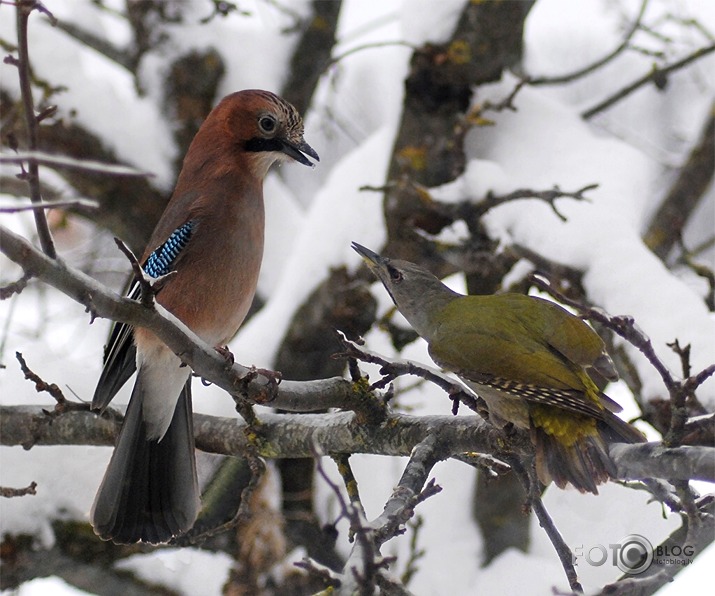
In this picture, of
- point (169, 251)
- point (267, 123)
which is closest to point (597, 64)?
point (267, 123)

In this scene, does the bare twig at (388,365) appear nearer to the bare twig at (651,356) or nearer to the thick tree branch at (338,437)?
the thick tree branch at (338,437)

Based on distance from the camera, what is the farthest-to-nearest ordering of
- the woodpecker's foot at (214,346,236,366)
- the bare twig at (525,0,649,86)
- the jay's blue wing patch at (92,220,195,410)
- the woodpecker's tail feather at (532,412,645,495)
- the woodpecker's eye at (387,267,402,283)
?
the bare twig at (525,0,649,86), the woodpecker's eye at (387,267,402,283), the jay's blue wing patch at (92,220,195,410), the woodpecker's foot at (214,346,236,366), the woodpecker's tail feather at (532,412,645,495)

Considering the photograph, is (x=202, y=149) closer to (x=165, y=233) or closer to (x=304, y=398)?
(x=165, y=233)

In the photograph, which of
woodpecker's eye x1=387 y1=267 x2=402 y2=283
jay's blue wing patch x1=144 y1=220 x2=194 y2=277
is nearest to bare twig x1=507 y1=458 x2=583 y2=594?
woodpecker's eye x1=387 y1=267 x2=402 y2=283

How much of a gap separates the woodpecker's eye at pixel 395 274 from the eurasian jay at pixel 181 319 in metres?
0.52

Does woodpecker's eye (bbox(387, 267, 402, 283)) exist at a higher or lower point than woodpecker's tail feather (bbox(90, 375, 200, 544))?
higher

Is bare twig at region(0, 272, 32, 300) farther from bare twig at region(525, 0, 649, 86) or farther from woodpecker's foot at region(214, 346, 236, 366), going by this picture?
bare twig at region(525, 0, 649, 86)

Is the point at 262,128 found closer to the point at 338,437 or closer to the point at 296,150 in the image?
the point at 296,150

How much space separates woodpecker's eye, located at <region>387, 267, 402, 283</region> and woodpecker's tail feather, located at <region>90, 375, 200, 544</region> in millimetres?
923

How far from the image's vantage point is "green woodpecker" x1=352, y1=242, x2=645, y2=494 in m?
2.65

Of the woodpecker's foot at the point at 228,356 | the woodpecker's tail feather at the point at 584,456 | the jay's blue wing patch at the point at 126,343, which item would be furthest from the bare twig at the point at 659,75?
the woodpecker's foot at the point at 228,356

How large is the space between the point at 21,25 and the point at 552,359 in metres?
1.84

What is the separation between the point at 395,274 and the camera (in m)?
3.59

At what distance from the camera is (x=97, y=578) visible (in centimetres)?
429
